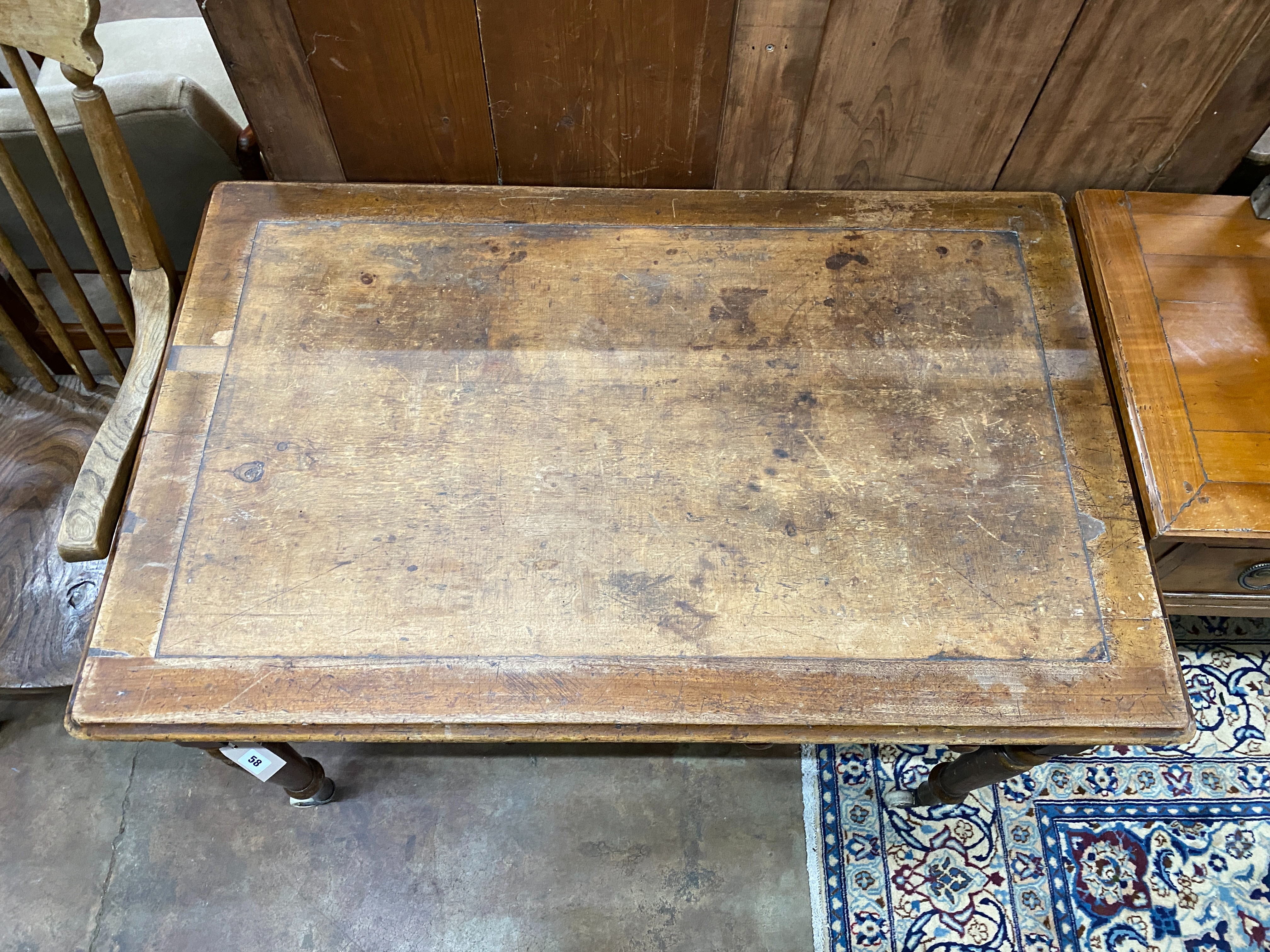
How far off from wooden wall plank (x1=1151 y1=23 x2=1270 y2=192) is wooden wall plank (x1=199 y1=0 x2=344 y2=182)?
1442mm

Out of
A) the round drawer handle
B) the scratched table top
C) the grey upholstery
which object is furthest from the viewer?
the grey upholstery

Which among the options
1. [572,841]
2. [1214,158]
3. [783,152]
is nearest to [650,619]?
[783,152]

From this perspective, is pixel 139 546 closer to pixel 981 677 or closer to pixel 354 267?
pixel 354 267

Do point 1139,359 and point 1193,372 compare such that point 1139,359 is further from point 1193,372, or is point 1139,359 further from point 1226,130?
point 1226,130

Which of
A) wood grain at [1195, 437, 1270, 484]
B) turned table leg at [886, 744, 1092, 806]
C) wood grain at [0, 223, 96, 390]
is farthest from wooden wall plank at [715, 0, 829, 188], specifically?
wood grain at [0, 223, 96, 390]

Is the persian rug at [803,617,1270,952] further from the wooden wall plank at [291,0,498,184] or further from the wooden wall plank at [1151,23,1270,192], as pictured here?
the wooden wall plank at [291,0,498,184]

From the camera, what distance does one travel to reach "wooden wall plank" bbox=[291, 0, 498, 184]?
1.14 meters

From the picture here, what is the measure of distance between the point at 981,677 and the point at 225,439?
3.49 ft

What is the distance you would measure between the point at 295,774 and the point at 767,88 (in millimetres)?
1475

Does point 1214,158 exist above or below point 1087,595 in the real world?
above

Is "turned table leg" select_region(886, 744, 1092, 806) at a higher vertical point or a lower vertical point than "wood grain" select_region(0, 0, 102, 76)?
lower

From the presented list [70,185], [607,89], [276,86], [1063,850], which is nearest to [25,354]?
[70,185]

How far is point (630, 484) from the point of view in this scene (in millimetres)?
1094

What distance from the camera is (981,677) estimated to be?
984 millimetres
